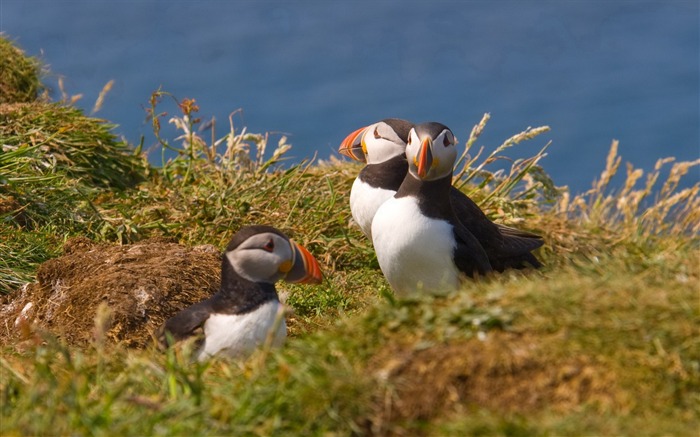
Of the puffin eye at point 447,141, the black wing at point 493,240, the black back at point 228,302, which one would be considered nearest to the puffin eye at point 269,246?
the black back at point 228,302

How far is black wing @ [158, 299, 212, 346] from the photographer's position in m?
5.15

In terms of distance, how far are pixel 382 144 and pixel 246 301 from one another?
2484 millimetres

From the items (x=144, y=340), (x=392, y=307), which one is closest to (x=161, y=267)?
(x=144, y=340)

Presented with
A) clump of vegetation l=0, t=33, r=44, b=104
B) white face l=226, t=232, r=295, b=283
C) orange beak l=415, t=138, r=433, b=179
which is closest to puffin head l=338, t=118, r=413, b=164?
orange beak l=415, t=138, r=433, b=179

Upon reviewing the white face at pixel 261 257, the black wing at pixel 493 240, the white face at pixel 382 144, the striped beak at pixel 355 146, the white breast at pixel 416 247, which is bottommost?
the white face at pixel 261 257

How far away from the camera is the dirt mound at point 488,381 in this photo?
360 cm

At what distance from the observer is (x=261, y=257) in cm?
527

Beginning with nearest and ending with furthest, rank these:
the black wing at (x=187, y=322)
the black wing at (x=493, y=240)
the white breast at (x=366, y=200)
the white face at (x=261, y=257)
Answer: the black wing at (x=187, y=322) → the white face at (x=261, y=257) → the black wing at (x=493, y=240) → the white breast at (x=366, y=200)

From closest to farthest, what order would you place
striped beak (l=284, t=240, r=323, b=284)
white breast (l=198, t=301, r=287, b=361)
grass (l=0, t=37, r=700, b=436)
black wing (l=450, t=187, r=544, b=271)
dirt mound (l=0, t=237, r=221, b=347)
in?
grass (l=0, t=37, r=700, b=436)
white breast (l=198, t=301, r=287, b=361)
striped beak (l=284, t=240, r=323, b=284)
dirt mound (l=0, t=237, r=221, b=347)
black wing (l=450, t=187, r=544, b=271)

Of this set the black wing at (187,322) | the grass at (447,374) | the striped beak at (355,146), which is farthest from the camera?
the striped beak at (355,146)

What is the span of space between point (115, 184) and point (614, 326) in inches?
299

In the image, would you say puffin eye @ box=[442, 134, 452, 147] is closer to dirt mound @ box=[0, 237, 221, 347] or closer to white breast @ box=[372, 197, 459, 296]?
white breast @ box=[372, 197, 459, 296]

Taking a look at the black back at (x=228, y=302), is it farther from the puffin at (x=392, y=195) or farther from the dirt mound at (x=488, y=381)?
the puffin at (x=392, y=195)

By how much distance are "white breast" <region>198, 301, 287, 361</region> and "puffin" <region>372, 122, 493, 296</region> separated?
43.4 inches
